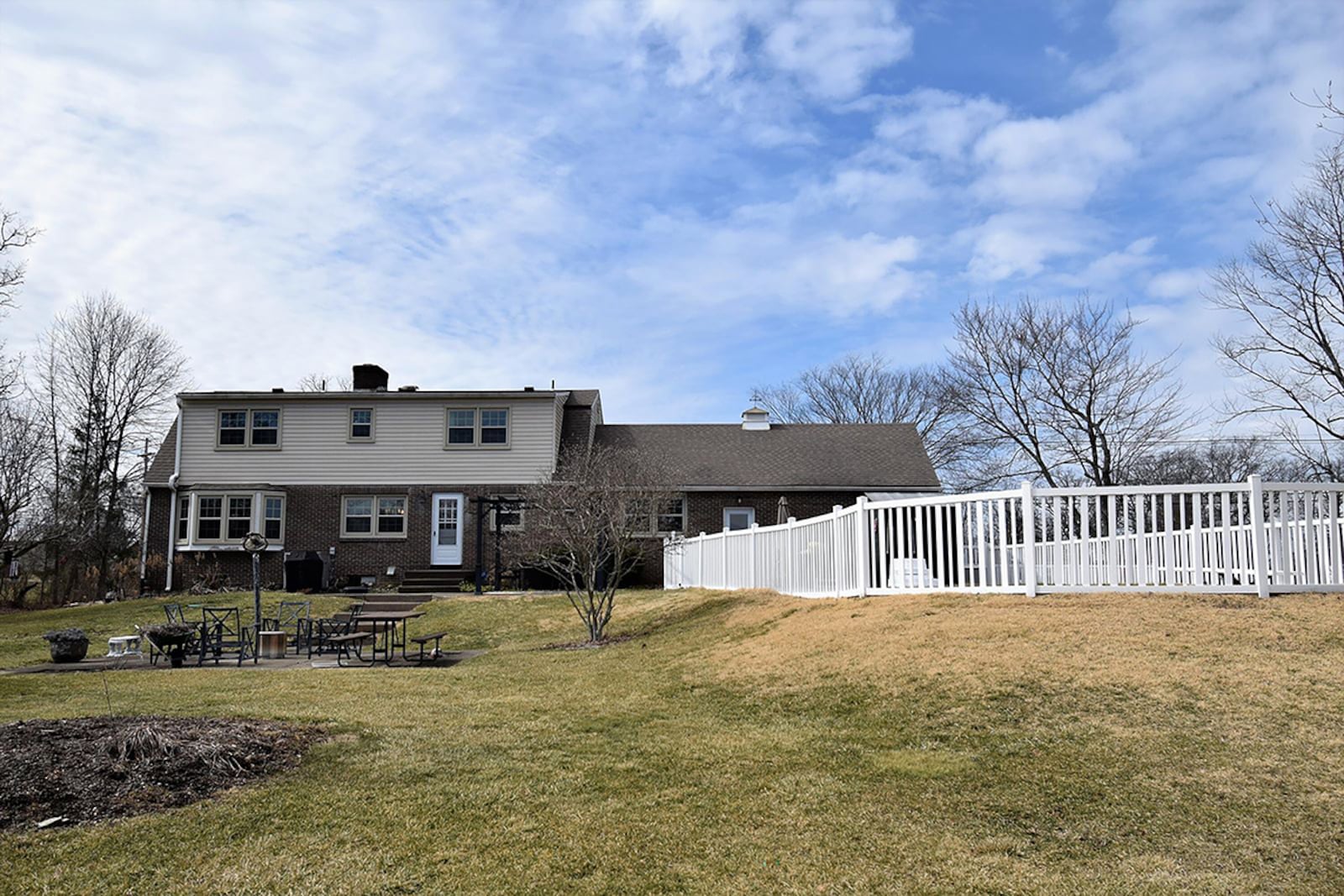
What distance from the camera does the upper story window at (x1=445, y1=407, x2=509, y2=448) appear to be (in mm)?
28047

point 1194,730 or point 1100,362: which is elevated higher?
point 1100,362

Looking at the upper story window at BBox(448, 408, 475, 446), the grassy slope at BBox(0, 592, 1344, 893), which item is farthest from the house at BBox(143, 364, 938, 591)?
the grassy slope at BBox(0, 592, 1344, 893)

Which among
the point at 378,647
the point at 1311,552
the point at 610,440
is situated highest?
the point at 610,440

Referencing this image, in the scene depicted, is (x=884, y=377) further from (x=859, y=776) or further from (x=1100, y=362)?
(x=859, y=776)

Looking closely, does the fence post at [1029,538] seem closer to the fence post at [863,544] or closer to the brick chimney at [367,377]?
the fence post at [863,544]

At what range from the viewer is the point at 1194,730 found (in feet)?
20.0

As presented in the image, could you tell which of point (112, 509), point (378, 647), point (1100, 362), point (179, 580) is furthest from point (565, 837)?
point (112, 509)

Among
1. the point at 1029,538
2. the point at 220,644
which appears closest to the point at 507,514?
the point at 220,644

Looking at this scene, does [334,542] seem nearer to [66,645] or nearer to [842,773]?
[66,645]

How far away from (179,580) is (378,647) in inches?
559

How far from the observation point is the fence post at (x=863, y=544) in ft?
37.1

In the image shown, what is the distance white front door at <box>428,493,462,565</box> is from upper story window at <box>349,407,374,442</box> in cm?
284

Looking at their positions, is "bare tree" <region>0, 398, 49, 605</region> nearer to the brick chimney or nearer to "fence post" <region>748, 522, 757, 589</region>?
the brick chimney

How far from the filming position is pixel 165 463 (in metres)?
28.7
